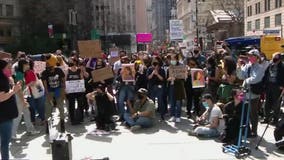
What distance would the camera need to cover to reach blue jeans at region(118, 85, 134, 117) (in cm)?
1273

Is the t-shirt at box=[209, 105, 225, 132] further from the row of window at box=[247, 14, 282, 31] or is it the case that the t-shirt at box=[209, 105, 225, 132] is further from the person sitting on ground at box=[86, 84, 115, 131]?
the row of window at box=[247, 14, 282, 31]

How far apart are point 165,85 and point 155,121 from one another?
1049 mm

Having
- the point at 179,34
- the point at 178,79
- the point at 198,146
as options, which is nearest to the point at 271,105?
the point at 178,79

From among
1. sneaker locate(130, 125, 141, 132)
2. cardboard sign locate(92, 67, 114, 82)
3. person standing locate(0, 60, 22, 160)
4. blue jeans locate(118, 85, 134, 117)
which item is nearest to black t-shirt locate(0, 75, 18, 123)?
person standing locate(0, 60, 22, 160)

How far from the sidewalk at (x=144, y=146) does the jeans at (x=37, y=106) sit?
0.98 meters

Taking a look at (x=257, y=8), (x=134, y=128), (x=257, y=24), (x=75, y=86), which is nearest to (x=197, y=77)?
(x=134, y=128)

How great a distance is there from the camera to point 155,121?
1261 cm

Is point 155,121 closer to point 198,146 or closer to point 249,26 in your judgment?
point 198,146

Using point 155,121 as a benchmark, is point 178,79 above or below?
above

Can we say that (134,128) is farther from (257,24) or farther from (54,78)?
(257,24)

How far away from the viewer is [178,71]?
12.3 metres

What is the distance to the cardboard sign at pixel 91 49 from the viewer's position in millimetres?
13477

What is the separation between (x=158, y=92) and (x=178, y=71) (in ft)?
3.40

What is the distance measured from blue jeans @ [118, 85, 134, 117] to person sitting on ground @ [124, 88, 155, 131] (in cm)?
81
